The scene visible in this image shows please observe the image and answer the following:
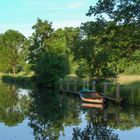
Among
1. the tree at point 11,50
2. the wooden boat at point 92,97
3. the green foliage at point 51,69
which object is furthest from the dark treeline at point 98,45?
the tree at point 11,50

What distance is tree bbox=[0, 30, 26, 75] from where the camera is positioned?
15350 cm

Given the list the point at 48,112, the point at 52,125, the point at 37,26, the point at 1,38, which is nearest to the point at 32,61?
the point at 37,26

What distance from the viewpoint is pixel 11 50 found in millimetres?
155125

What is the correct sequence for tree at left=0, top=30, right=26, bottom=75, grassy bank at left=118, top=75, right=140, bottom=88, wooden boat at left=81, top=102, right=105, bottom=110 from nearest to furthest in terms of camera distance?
wooden boat at left=81, top=102, right=105, bottom=110 → grassy bank at left=118, top=75, right=140, bottom=88 → tree at left=0, top=30, right=26, bottom=75

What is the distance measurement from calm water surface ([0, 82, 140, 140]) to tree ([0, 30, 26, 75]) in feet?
358

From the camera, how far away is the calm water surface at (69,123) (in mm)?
26180

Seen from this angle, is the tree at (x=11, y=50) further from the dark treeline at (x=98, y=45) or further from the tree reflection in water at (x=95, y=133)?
the tree reflection in water at (x=95, y=133)

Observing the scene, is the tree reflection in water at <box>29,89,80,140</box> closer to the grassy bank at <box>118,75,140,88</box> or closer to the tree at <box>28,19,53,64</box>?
the grassy bank at <box>118,75,140,88</box>

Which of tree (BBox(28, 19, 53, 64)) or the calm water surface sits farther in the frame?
tree (BBox(28, 19, 53, 64))

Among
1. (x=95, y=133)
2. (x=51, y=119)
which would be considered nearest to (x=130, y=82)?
(x=51, y=119)

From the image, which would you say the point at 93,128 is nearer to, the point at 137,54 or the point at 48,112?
the point at 137,54

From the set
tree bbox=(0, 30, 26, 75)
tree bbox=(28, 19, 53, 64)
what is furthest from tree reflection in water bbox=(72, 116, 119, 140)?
tree bbox=(0, 30, 26, 75)

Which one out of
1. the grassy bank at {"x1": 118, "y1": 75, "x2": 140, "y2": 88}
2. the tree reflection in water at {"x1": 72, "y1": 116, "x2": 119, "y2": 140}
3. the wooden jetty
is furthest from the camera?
the grassy bank at {"x1": 118, "y1": 75, "x2": 140, "y2": 88}

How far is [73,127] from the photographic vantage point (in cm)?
3009
